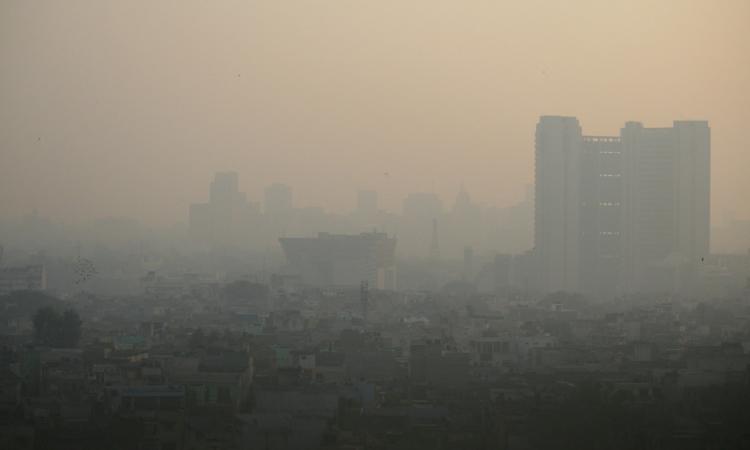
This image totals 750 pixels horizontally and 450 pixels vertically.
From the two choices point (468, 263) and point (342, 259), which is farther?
point (468, 263)

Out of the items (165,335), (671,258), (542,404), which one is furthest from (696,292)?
(542,404)

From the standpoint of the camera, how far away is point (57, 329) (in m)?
15.0

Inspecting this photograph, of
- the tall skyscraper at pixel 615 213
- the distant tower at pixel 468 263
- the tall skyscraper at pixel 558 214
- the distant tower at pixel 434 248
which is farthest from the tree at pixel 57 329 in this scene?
the distant tower at pixel 468 263

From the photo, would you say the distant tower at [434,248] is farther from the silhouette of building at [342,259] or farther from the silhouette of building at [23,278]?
the silhouette of building at [23,278]

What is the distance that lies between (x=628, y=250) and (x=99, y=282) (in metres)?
10.7

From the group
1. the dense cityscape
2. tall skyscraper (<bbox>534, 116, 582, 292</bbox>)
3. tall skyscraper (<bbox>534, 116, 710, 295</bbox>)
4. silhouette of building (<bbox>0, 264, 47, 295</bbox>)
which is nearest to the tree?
the dense cityscape

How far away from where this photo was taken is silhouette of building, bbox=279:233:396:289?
28.2m

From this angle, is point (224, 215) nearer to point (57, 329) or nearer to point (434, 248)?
point (434, 248)

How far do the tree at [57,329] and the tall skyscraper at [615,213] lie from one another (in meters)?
13.7

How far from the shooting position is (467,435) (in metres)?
9.27

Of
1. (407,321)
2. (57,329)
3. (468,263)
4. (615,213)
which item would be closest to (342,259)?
(468,263)

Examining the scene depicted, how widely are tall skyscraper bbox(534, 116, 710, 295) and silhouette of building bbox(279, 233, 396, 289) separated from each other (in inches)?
125

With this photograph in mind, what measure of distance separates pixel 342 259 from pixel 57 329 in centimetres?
1433

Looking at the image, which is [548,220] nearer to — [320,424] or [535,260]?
[535,260]
